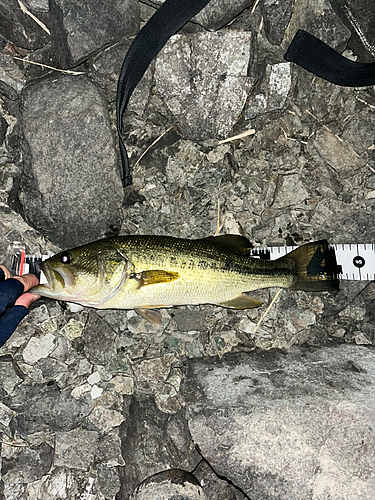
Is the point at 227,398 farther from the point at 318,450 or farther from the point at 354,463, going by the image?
the point at 354,463

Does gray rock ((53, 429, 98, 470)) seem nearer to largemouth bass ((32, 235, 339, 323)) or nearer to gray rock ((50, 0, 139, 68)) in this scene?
largemouth bass ((32, 235, 339, 323))

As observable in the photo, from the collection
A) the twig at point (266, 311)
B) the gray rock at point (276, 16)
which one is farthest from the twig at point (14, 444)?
the gray rock at point (276, 16)

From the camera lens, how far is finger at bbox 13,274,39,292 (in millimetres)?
3972

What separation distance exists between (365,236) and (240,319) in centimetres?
171

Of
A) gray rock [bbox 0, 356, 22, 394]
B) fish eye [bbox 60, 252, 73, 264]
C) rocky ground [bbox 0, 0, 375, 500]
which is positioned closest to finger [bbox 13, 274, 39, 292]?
rocky ground [bbox 0, 0, 375, 500]

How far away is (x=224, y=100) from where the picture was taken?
4.38 metres

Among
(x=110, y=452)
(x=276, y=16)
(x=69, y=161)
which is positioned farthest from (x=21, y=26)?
(x=110, y=452)

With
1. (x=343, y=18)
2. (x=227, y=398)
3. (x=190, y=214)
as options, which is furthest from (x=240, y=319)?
(x=343, y=18)

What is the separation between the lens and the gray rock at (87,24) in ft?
13.5

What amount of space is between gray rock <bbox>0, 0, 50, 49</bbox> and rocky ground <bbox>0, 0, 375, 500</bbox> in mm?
19

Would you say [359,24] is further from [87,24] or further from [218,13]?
[87,24]

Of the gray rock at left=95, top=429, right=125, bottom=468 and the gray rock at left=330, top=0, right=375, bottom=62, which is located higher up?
the gray rock at left=330, top=0, right=375, bottom=62

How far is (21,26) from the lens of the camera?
4.29 metres

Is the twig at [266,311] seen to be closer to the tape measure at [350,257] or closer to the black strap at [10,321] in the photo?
the tape measure at [350,257]
